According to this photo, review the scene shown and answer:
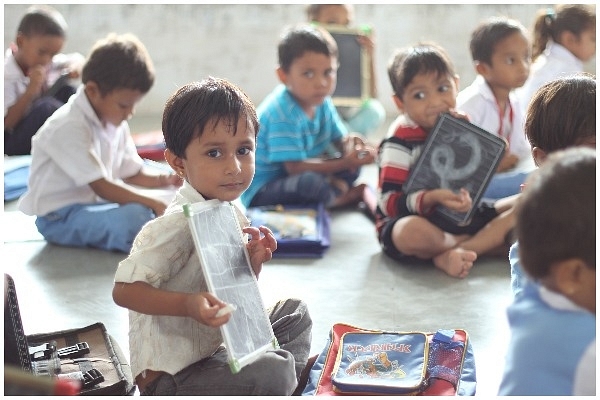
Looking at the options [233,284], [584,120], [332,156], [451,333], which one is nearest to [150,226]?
[233,284]

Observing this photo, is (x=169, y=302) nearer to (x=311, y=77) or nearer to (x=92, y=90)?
(x=92, y=90)

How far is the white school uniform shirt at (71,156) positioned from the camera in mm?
3062

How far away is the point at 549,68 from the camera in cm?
384

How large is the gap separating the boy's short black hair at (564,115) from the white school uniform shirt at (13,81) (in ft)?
8.79

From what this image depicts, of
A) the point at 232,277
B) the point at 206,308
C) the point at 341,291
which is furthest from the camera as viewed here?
the point at 341,291

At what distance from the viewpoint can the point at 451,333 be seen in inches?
86.0

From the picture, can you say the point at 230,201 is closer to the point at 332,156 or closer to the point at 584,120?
the point at 584,120

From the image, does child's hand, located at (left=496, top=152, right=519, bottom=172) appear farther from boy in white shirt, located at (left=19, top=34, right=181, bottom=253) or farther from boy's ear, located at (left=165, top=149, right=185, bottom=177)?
boy's ear, located at (left=165, top=149, right=185, bottom=177)

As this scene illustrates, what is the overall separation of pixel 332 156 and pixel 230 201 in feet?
6.14

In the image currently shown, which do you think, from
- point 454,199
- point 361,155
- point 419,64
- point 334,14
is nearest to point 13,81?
point 334,14

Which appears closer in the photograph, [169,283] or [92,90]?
[169,283]

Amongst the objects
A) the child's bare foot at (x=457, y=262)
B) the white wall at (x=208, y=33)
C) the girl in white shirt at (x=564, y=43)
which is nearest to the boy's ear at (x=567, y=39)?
the girl in white shirt at (x=564, y=43)

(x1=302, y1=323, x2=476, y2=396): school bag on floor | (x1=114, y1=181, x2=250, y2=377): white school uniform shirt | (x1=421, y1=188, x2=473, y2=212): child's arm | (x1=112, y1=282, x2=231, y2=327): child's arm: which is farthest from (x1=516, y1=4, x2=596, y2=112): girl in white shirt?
(x1=112, y1=282, x2=231, y2=327): child's arm

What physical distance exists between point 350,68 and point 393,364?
7.98ft
